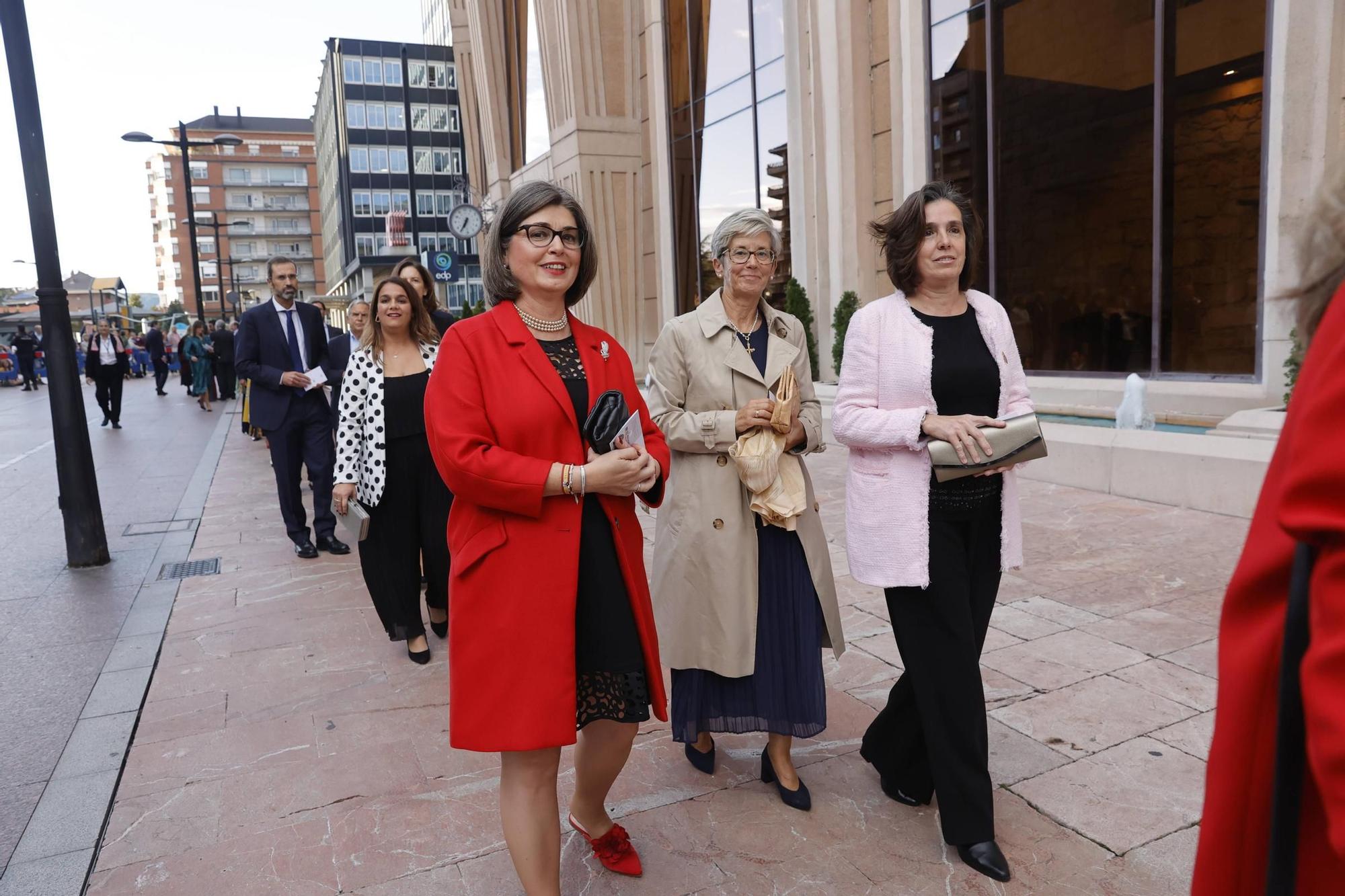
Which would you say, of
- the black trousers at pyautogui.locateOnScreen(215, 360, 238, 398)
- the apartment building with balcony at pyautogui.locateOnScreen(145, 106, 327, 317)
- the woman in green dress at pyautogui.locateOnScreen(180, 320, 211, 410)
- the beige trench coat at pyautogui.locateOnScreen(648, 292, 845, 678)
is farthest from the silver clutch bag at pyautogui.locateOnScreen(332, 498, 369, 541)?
the apartment building with balcony at pyautogui.locateOnScreen(145, 106, 327, 317)

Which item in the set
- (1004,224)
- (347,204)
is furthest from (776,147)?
(347,204)

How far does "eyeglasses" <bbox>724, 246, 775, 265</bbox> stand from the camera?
10.6 feet

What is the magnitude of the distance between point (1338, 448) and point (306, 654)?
4.99 metres

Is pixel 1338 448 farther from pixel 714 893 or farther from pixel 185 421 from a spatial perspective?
pixel 185 421

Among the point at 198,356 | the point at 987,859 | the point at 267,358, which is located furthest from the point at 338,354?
the point at 198,356

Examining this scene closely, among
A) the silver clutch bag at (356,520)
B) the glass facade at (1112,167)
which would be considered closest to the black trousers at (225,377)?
the glass facade at (1112,167)

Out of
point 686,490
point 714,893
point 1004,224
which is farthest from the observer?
point 1004,224

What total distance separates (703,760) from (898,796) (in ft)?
2.34

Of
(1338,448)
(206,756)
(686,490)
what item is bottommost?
(206,756)

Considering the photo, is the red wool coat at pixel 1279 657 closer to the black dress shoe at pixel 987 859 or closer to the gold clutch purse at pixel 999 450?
the gold clutch purse at pixel 999 450

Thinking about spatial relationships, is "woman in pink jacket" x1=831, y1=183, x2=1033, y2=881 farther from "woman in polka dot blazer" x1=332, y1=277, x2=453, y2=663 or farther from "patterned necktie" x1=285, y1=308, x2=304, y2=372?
"patterned necktie" x1=285, y1=308, x2=304, y2=372

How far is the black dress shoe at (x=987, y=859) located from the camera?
2717 mm

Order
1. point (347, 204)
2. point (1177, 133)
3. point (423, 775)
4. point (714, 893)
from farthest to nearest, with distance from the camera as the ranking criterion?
1. point (347, 204)
2. point (1177, 133)
3. point (423, 775)
4. point (714, 893)

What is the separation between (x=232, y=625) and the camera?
18.5 ft
